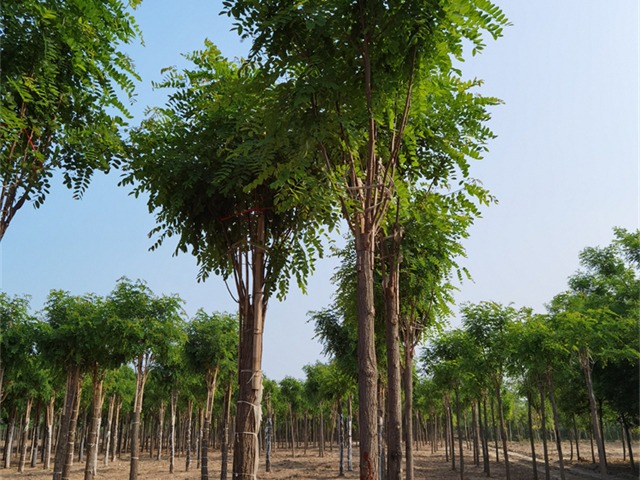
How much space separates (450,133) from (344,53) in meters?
2.09

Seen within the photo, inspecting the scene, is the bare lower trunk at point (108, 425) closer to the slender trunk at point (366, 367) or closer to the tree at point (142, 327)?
the tree at point (142, 327)

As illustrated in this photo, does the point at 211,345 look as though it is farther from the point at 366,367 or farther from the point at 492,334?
the point at 366,367

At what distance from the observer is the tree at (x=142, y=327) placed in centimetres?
1414

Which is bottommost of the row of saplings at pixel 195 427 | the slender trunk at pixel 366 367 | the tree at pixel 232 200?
the row of saplings at pixel 195 427

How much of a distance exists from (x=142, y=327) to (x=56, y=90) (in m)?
10.6

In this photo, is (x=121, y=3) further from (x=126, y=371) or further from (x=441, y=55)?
(x=126, y=371)

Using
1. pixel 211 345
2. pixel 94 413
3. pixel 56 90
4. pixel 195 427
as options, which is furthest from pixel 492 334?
pixel 195 427

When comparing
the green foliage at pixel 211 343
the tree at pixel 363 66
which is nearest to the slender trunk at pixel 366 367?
the tree at pixel 363 66

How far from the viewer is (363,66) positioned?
4570 millimetres

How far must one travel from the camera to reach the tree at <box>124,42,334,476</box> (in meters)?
5.97

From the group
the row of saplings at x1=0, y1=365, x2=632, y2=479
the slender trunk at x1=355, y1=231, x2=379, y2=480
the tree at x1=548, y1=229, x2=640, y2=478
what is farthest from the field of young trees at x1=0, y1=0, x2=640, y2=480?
the row of saplings at x1=0, y1=365, x2=632, y2=479

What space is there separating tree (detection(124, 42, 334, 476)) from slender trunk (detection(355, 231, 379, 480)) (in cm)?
99

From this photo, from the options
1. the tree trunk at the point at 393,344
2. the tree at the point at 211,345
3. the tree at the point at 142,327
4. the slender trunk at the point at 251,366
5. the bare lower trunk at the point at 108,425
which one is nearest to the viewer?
the slender trunk at the point at 251,366

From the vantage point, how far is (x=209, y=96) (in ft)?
22.1
